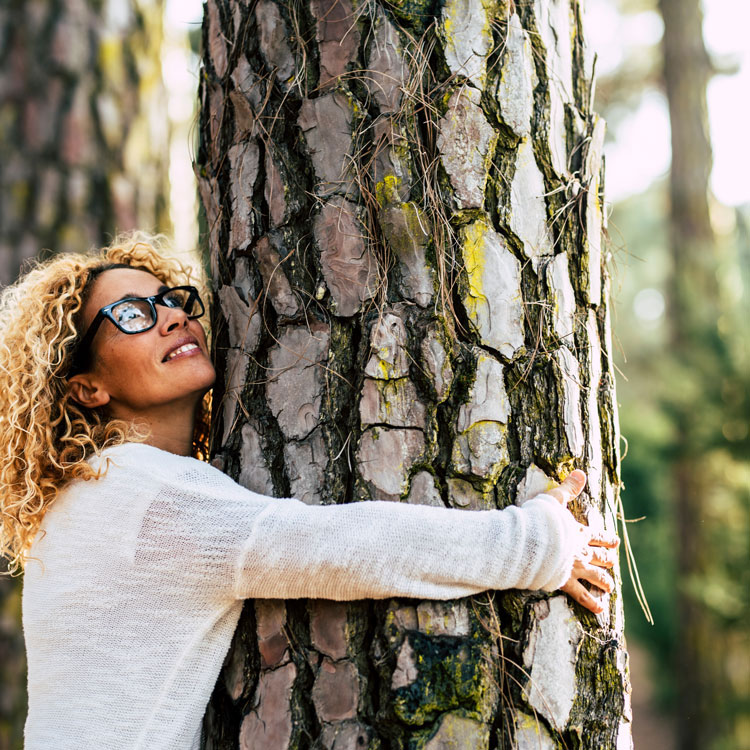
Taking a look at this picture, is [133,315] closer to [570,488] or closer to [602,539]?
[570,488]

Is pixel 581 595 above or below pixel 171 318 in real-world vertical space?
below

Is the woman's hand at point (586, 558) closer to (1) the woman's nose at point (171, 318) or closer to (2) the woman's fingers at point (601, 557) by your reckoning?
(2) the woman's fingers at point (601, 557)

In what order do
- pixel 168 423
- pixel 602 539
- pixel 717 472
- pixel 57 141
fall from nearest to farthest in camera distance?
1. pixel 602 539
2. pixel 168 423
3. pixel 57 141
4. pixel 717 472

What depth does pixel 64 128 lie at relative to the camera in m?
3.37

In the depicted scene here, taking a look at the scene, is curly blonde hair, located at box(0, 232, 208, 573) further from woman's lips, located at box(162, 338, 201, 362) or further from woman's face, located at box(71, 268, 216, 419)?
woman's lips, located at box(162, 338, 201, 362)

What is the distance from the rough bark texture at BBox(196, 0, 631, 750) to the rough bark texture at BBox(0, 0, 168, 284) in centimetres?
188

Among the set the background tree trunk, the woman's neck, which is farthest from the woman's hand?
the background tree trunk

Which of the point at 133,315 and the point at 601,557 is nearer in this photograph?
the point at 601,557

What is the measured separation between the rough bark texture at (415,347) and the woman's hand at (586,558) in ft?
0.13

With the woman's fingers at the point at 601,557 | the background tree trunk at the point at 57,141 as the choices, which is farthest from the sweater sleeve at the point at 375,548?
the background tree trunk at the point at 57,141

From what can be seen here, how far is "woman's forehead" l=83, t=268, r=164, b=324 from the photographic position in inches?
84.2

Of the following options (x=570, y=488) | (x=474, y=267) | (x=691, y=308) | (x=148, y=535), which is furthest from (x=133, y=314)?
(x=691, y=308)

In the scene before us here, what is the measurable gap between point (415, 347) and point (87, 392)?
3.50 feet

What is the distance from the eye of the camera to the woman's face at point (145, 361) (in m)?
1.96
